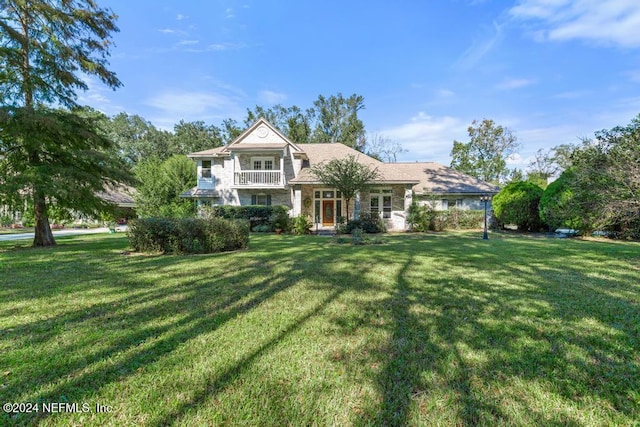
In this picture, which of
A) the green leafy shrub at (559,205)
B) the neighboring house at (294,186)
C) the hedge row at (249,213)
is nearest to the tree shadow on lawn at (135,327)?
the hedge row at (249,213)

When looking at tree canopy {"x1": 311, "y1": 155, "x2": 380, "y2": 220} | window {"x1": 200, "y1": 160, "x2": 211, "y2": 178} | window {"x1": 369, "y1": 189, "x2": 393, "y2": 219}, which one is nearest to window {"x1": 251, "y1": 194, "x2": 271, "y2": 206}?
window {"x1": 200, "y1": 160, "x2": 211, "y2": 178}

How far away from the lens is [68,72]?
1123 cm

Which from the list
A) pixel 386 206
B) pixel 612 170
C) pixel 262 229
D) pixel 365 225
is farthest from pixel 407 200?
pixel 612 170

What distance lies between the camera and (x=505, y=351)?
2848 millimetres

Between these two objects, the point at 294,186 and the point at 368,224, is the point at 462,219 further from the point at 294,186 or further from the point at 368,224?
the point at 294,186

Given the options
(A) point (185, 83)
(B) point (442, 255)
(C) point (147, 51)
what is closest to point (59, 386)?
(B) point (442, 255)

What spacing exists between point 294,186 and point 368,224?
20.0 feet

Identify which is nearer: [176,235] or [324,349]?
[324,349]

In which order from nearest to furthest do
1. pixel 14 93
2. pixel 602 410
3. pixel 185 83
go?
pixel 602 410, pixel 14 93, pixel 185 83

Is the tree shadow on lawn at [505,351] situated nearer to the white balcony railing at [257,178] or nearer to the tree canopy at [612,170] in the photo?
the tree canopy at [612,170]

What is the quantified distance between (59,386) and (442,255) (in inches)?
350

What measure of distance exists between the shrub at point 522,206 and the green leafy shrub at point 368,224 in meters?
7.71

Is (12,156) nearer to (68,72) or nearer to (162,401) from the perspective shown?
(68,72)

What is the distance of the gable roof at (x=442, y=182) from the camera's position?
20.8 meters
